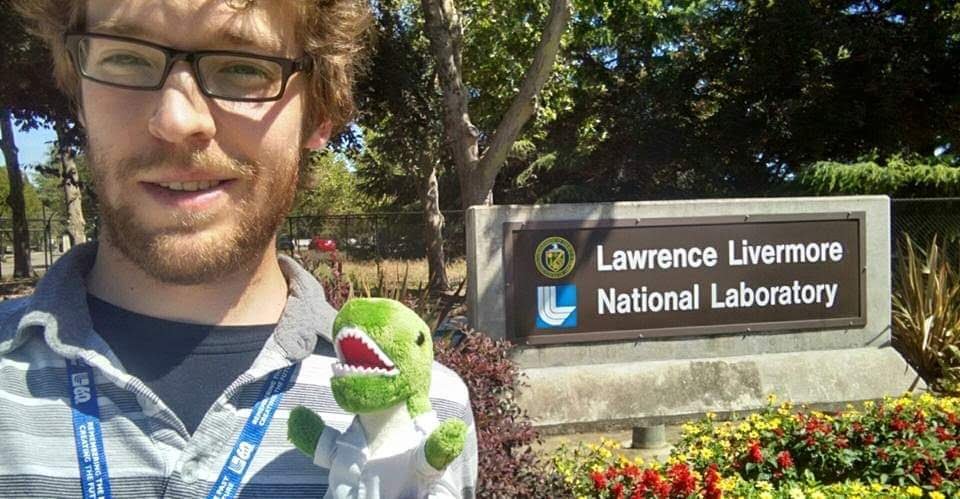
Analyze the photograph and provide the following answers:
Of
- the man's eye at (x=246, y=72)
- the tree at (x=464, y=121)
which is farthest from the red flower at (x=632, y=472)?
the tree at (x=464, y=121)

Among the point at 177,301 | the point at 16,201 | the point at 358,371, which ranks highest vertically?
the point at 16,201

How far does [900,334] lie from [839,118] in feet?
38.6

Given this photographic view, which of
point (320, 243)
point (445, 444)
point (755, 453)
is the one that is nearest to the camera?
point (445, 444)

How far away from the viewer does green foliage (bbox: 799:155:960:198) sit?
13945 mm

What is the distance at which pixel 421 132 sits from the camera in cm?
1359

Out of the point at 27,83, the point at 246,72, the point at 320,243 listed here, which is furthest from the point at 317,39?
the point at 320,243

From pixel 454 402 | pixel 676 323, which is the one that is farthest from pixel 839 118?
pixel 454 402

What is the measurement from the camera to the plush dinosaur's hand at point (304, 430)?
52.8 inches

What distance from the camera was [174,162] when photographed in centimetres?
139

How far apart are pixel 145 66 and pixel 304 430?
0.67 meters

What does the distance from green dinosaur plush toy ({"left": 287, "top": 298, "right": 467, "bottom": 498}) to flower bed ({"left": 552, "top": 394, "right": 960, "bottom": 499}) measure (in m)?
2.76

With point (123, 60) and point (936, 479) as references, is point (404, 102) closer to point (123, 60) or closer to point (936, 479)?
point (936, 479)

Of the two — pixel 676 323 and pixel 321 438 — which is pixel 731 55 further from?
pixel 321 438

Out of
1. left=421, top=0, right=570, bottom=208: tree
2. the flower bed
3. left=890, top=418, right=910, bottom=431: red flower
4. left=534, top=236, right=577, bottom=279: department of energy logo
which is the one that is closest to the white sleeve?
the flower bed
